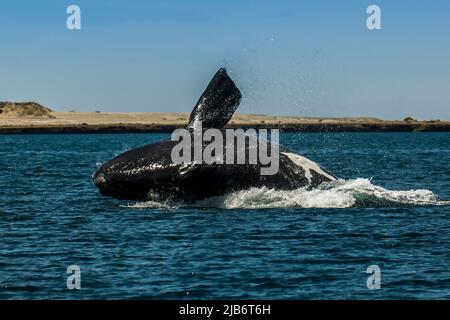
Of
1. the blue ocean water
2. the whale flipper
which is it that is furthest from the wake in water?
the whale flipper

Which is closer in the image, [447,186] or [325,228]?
[325,228]

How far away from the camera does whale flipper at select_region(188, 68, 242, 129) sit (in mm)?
26891

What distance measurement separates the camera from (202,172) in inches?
1072

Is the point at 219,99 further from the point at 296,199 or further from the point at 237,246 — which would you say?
the point at 237,246

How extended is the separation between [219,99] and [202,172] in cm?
233

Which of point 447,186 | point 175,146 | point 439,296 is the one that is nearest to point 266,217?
point 175,146

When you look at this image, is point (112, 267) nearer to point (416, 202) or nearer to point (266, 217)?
point (266, 217)

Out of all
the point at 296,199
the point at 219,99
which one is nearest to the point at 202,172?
the point at 219,99

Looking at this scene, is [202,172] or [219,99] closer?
[219,99]

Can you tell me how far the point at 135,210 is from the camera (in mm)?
28406

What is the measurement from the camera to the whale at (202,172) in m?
27.1
